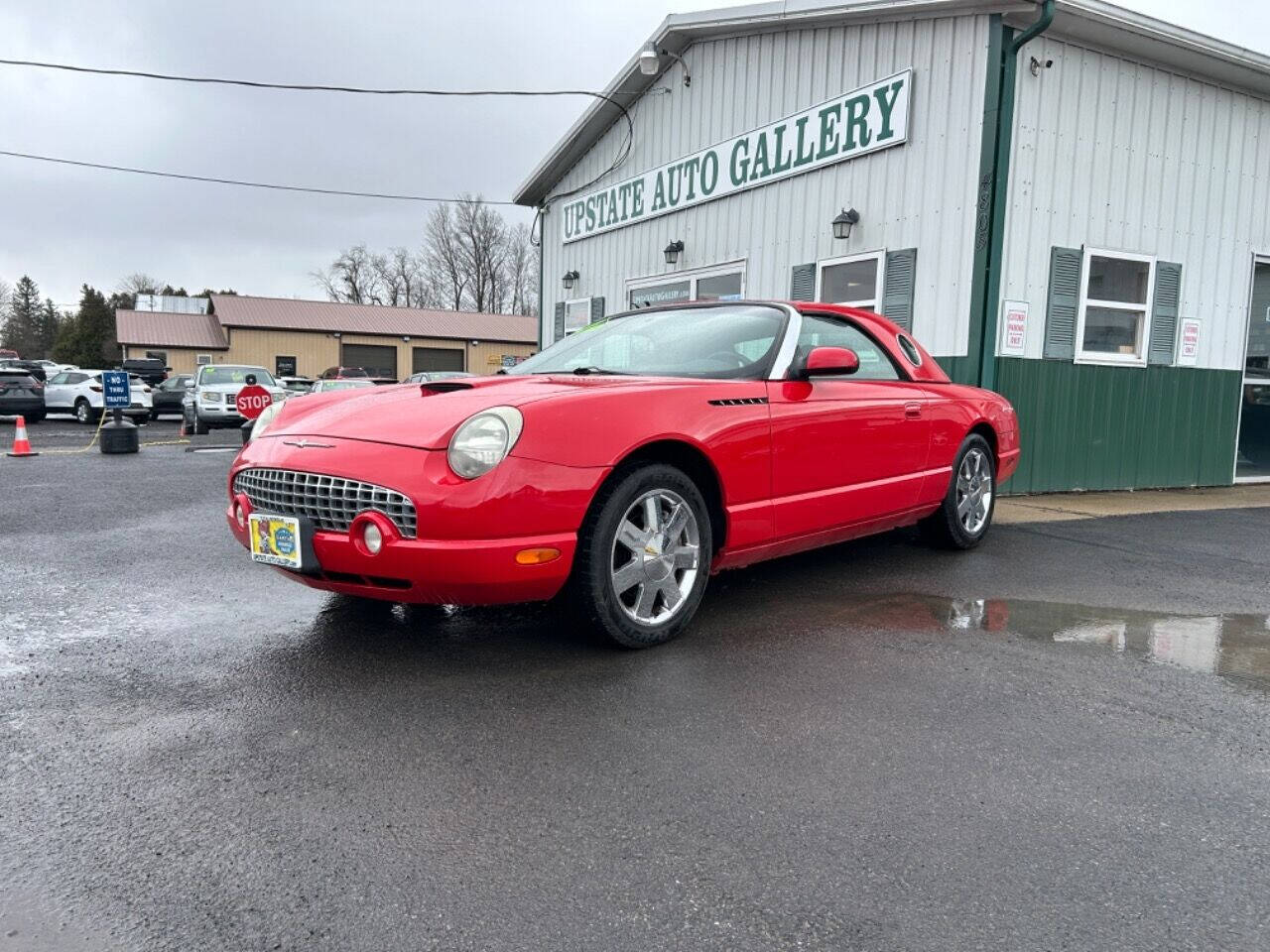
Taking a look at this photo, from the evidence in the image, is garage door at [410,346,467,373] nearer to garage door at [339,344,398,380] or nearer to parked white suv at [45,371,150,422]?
garage door at [339,344,398,380]

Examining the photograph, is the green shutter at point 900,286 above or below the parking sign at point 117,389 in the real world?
above

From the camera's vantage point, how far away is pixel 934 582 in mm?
4859

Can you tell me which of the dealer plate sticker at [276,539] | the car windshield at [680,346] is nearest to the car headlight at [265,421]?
the dealer plate sticker at [276,539]

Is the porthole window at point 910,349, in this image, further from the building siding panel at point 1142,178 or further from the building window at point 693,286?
the building window at point 693,286

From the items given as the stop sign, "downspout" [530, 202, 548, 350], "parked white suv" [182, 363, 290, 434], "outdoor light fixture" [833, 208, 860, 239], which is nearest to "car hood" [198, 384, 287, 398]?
"parked white suv" [182, 363, 290, 434]

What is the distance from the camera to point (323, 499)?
10.5ft

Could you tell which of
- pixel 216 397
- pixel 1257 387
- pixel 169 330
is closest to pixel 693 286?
pixel 1257 387

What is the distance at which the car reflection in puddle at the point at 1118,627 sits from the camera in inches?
144

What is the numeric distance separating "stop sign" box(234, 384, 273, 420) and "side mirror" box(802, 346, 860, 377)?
7974mm

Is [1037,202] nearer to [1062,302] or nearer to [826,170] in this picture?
[1062,302]

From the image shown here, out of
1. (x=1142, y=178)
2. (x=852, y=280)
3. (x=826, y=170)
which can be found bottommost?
(x=852, y=280)

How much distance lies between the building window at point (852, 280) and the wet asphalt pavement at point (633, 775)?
5.18 metres

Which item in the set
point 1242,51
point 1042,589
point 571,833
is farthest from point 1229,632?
point 1242,51

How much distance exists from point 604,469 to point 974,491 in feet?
11.0
